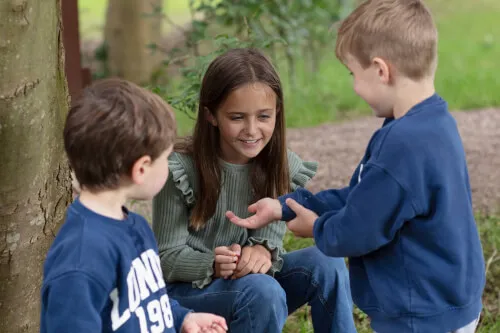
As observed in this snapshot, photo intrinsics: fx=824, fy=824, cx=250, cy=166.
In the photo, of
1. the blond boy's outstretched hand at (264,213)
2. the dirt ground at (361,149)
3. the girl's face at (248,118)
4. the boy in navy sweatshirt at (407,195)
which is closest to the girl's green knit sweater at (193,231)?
the girl's face at (248,118)

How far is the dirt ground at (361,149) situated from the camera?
4988 millimetres

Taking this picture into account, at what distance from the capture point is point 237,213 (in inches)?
115

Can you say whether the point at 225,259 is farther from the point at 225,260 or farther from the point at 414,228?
the point at 414,228

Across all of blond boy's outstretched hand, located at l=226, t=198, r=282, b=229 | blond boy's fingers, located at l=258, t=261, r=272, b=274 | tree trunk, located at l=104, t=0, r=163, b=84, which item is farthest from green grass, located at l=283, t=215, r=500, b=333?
tree trunk, located at l=104, t=0, r=163, b=84

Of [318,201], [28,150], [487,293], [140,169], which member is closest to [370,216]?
[318,201]

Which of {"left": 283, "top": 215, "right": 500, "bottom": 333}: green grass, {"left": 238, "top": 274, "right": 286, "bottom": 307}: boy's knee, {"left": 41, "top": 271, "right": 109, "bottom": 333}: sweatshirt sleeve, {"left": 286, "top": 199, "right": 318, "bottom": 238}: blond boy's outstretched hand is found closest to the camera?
{"left": 41, "top": 271, "right": 109, "bottom": 333}: sweatshirt sleeve

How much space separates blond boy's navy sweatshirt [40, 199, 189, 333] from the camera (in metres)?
1.85

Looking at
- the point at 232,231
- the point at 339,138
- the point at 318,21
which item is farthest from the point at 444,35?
the point at 232,231

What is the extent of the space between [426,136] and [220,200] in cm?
96

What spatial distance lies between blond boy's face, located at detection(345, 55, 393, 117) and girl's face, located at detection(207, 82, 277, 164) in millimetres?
569

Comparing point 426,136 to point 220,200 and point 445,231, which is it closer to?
point 445,231

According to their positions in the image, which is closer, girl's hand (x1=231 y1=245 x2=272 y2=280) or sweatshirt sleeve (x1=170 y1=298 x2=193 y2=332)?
sweatshirt sleeve (x1=170 y1=298 x2=193 y2=332)

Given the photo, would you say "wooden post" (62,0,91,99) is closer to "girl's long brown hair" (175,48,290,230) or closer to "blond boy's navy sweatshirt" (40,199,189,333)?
"girl's long brown hair" (175,48,290,230)

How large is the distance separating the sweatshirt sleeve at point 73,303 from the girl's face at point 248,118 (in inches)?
40.7
